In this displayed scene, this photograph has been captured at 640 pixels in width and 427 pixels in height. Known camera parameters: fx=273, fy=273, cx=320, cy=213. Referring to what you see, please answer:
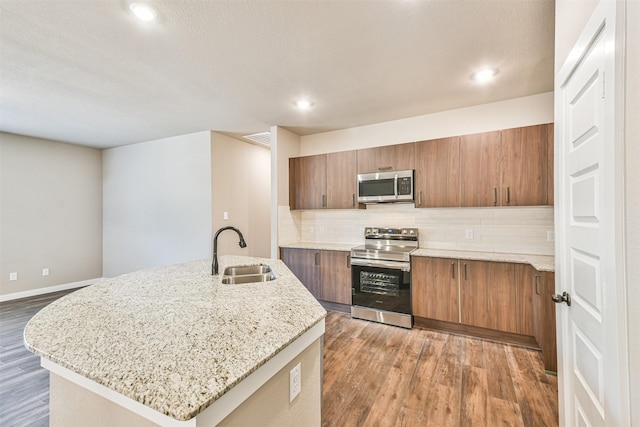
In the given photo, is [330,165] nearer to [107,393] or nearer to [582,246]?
[582,246]

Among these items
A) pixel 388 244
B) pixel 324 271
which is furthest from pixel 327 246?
pixel 388 244

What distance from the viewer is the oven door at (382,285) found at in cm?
312

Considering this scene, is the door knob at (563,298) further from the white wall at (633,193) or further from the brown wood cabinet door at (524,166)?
the brown wood cabinet door at (524,166)

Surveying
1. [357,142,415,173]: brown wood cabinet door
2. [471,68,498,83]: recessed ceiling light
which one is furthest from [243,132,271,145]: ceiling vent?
[471,68,498,83]: recessed ceiling light

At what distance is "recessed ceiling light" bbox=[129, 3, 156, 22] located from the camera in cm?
Result: 163

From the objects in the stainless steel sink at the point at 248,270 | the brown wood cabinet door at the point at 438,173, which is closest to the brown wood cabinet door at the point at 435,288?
the brown wood cabinet door at the point at 438,173

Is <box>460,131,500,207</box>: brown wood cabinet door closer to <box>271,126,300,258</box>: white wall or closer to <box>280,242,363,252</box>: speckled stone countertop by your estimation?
<box>280,242,363,252</box>: speckled stone countertop

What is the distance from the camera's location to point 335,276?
3.57 m

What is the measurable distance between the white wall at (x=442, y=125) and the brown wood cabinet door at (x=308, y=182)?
0.37m

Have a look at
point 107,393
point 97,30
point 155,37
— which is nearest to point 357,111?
point 155,37

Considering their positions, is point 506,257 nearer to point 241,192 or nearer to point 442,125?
point 442,125

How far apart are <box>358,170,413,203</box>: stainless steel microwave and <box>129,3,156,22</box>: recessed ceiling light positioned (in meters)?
2.60

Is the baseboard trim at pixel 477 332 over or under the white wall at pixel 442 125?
under

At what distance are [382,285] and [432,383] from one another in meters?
1.22
